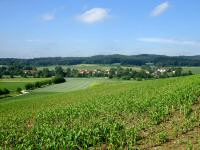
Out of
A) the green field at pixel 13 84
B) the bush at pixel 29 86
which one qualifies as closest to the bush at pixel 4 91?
the green field at pixel 13 84

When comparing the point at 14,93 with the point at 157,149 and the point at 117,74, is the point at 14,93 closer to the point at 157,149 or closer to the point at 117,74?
the point at 117,74

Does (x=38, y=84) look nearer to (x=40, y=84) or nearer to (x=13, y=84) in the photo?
(x=40, y=84)

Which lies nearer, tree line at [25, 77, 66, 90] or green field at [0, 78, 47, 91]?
green field at [0, 78, 47, 91]

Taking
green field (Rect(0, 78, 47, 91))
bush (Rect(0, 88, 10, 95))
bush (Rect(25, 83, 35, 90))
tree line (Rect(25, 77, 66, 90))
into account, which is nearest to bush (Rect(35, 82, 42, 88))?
tree line (Rect(25, 77, 66, 90))

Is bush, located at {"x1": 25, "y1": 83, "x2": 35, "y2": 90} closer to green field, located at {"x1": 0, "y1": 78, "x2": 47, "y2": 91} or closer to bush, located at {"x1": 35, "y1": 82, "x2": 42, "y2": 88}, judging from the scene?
bush, located at {"x1": 35, "y1": 82, "x2": 42, "y2": 88}

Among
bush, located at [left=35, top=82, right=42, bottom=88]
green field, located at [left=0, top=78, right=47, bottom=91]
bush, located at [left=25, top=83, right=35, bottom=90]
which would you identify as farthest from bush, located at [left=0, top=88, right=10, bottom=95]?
bush, located at [left=35, top=82, right=42, bottom=88]

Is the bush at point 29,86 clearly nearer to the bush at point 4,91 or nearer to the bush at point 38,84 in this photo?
the bush at point 38,84

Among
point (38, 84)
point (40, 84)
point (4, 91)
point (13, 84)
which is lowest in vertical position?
point (4, 91)

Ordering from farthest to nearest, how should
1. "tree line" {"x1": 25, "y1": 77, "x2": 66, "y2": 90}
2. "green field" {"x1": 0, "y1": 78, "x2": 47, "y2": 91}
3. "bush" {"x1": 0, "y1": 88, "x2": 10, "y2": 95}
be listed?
"tree line" {"x1": 25, "y1": 77, "x2": 66, "y2": 90} < "green field" {"x1": 0, "y1": 78, "x2": 47, "y2": 91} < "bush" {"x1": 0, "y1": 88, "x2": 10, "y2": 95}

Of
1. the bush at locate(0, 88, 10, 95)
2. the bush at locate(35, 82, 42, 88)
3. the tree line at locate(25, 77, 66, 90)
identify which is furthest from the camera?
the bush at locate(35, 82, 42, 88)

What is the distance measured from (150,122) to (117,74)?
13938cm

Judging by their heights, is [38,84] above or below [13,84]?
above

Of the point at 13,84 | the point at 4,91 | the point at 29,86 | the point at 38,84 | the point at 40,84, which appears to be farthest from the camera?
the point at 13,84

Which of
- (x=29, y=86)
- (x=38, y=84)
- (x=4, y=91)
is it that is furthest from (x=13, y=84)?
(x=4, y=91)
